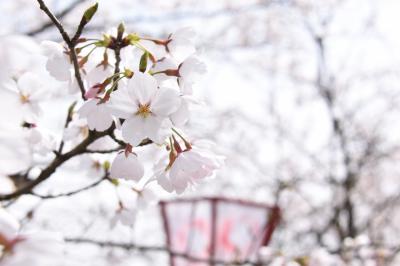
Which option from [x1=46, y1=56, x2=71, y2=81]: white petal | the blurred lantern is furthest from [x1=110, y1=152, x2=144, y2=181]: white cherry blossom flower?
the blurred lantern

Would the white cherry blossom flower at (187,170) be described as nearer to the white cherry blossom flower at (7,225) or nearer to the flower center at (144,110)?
the flower center at (144,110)

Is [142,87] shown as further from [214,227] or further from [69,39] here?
[214,227]

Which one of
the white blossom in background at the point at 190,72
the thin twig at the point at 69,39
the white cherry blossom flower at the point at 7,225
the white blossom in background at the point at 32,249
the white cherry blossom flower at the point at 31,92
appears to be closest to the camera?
the white blossom in background at the point at 32,249

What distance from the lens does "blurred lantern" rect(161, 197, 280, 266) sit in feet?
11.1

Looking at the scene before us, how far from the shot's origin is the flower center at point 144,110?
0.91 meters

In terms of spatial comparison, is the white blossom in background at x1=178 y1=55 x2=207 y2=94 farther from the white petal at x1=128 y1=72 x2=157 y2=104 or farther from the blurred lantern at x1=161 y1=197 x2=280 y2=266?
the blurred lantern at x1=161 y1=197 x2=280 y2=266

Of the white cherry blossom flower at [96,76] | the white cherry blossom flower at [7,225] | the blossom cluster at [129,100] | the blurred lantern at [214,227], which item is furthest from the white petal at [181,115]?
the blurred lantern at [214,227]

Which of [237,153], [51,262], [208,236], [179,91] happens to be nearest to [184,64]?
[179,91]

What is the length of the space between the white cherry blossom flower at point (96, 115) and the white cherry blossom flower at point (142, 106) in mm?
31

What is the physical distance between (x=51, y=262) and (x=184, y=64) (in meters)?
0.57

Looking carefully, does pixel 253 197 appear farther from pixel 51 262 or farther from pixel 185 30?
pixel 51 262

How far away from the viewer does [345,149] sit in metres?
7.22

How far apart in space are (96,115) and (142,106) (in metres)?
0.09

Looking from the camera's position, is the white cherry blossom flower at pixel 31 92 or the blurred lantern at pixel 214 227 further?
the blurred lantern at pixel 214 227
